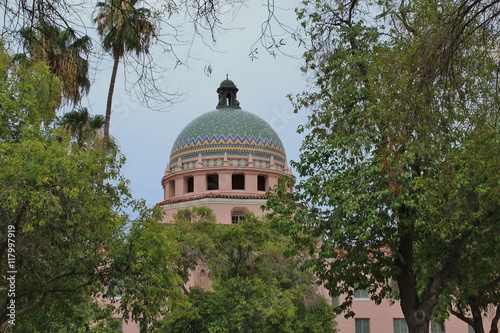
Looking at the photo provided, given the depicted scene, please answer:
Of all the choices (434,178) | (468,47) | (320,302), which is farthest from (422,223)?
(320,302)

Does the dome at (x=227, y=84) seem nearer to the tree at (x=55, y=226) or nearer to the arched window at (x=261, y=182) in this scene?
the arched window at (x=261, y=182)

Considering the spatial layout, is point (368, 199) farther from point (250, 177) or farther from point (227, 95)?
point (227, 95)

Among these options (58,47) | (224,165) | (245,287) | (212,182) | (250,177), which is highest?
(224,165)

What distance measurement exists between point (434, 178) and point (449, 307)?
9849 millimetres

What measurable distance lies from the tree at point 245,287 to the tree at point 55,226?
724 cm

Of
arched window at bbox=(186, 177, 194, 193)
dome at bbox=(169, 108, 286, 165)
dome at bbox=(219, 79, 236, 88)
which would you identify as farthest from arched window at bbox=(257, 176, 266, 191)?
dome at bbox=(219, 79, 236, 88)

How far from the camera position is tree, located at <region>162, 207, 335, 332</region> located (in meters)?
27.0

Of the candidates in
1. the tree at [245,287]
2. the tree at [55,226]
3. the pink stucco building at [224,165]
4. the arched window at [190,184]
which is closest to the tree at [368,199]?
the tree at [55,226]

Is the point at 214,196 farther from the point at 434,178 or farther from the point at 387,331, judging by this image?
the point at 434,178

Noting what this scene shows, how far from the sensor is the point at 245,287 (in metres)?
27.6

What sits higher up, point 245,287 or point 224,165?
point 224,165

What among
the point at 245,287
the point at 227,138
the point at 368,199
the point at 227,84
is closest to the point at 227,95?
the point at 227,84

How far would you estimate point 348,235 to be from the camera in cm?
1828

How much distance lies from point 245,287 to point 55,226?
13091 mm
